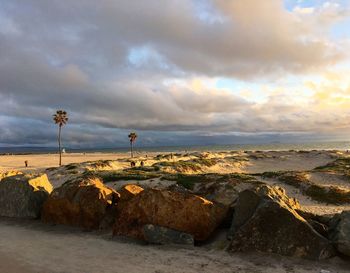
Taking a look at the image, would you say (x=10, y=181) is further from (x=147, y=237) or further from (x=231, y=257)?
(x=231, y=257)

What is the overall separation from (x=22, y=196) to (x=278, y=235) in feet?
39.1

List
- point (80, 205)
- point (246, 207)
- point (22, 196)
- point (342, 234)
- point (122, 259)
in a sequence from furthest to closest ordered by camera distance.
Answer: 1. point (22, 196)
2. point (80, 205)
3. point (246, 207)
4. point (122, 259)
5. point (342, 234)

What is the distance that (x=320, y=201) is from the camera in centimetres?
2400

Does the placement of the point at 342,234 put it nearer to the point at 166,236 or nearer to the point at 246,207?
the point at 246,207

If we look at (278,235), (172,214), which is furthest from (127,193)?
(278,235)

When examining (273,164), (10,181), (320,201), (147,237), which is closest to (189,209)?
(147,237)

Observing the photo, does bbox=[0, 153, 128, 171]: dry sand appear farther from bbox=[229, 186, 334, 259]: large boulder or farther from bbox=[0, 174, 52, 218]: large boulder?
bbox=[229, 186, 334, 259]: large boulder

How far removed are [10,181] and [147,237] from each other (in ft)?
27.7

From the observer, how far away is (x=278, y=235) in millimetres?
11570

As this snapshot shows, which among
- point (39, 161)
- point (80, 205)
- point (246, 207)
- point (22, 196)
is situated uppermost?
point (246, 207)

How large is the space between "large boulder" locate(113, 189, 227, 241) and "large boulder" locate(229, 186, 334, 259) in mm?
1348

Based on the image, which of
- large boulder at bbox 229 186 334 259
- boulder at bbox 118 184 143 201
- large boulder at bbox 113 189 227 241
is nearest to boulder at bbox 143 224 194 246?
large boulder at bbox 113 189 227 241

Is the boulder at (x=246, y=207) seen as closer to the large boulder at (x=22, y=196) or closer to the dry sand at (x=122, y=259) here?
the dry sand at (x=122, y=259)

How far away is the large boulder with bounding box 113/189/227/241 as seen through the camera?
13.5 metres
